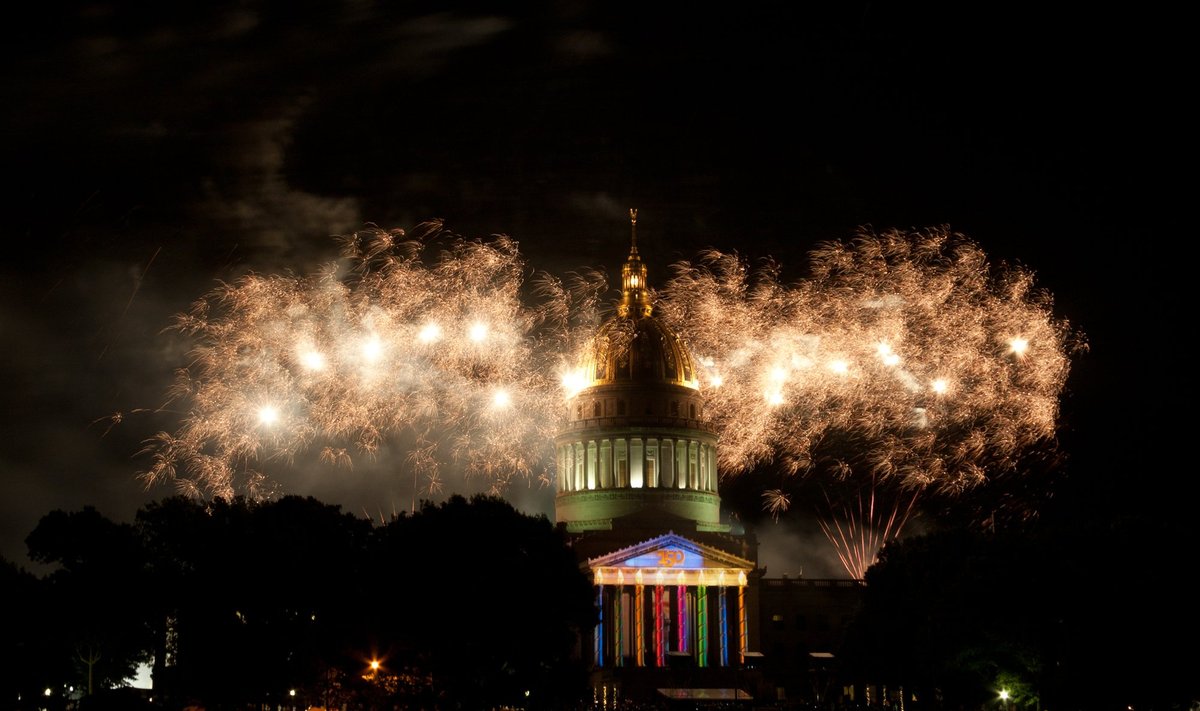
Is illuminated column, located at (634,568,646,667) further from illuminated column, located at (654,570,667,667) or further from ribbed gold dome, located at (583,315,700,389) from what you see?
ribbed gold dome, located at (583,315,700,389)

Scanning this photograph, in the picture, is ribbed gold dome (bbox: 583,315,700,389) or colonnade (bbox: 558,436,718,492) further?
ribbed gold dome (bbox: 583,315,700,389)

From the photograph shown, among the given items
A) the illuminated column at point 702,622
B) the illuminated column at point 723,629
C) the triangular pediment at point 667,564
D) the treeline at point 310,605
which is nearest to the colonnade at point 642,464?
the triangular pediment at point 667,564

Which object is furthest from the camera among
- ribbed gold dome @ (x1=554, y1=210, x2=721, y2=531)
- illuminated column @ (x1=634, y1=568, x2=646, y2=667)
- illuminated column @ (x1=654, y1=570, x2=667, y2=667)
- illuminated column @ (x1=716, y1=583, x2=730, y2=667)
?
ribbed gold dome @ (x1=554, y1=210, x2=721, y2=531)

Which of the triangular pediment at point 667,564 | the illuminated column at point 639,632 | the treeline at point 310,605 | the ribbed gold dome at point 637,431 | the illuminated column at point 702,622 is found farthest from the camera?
the ribbed gold dome at point 637,431

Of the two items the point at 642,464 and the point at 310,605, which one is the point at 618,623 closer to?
the point at 642,464

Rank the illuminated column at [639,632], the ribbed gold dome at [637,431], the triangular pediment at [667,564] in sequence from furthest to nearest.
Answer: the ribbed gold dome at [637,431] < the triangular pediment at [667,564] < the illuminated column at [639,632]

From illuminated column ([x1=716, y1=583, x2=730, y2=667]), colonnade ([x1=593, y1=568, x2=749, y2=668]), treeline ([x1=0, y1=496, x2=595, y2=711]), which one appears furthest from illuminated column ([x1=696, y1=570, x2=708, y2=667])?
treeline ([x1=0, y1=496, x2=595, y2=711])

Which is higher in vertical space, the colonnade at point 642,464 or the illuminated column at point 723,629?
the colonnade at point 642,464

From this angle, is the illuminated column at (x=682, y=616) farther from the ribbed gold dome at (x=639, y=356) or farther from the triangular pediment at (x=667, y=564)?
the ribbed gold dome at (x=639, y=356)
